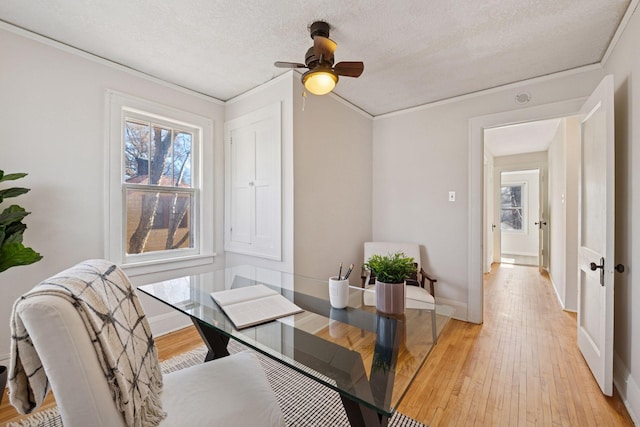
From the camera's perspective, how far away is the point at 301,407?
168cm

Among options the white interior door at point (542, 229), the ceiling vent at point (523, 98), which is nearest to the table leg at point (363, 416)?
the ceiling vent at point (523, 98)

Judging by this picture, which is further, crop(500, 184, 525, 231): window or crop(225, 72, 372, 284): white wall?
crop(500, 184, 525, 231): window

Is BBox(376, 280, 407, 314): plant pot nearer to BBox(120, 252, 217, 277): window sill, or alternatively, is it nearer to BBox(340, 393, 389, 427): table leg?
BBox(340, 393, 389, 427): table leg

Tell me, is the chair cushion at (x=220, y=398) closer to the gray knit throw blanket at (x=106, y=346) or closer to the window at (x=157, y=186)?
the gray knit throw blanket at (x=106, y=346)

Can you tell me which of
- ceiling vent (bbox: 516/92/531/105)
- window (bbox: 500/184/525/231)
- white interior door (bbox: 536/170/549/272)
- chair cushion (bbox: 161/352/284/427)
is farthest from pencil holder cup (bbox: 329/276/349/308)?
window (bbox: 500/184/525/231)

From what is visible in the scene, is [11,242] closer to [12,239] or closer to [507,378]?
[12,239]

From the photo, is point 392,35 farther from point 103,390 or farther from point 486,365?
point 486,365

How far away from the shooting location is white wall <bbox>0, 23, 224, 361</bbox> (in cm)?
192

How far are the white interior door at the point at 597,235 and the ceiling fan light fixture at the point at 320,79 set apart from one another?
5.97ft

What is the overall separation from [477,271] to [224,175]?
3.06 meters

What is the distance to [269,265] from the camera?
108 inches

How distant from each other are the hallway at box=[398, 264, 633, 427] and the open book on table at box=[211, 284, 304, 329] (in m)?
0.79

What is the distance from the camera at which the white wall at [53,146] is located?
6.31 feet

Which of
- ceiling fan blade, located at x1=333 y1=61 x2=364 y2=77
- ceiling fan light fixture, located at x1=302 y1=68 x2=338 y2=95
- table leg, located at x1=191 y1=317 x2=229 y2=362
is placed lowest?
table leg, located at x1=191 y1=317 x2=229 y2=362
